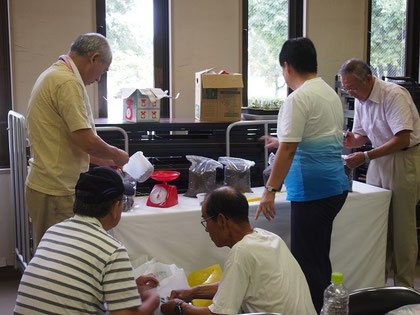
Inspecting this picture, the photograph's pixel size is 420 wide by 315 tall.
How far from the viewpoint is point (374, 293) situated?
1888mm

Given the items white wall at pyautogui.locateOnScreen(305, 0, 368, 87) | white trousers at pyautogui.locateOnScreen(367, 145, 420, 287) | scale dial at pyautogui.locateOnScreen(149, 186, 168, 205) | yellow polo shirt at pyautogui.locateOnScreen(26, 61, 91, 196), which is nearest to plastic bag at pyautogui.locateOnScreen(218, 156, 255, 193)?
scale dial at pyautogui.locateOnScreen(149, 186, 168, 205)

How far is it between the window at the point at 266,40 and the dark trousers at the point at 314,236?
75.8 inches

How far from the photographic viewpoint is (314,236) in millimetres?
2553

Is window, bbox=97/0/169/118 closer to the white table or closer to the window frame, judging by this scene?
the window frame

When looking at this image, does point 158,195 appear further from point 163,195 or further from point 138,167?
point 138,167

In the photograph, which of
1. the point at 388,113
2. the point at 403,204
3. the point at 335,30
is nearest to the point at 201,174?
the point at 388,113

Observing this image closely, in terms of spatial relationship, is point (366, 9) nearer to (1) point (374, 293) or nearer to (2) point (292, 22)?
(2) point (292, 22)

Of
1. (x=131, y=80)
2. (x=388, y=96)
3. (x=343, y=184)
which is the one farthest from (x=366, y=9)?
(x=343, y=184)

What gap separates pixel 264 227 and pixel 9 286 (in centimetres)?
183

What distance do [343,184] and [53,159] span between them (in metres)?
1.37

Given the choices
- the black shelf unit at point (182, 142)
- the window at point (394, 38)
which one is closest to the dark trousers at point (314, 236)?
the black shelf unit at point (182, 142)

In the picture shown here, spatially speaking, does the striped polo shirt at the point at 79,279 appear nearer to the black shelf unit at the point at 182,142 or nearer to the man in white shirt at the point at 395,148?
the black shelf unit at the point at 182,142

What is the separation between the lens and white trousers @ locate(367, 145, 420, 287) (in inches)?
126

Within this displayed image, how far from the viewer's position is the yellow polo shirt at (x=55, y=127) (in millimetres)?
2254
